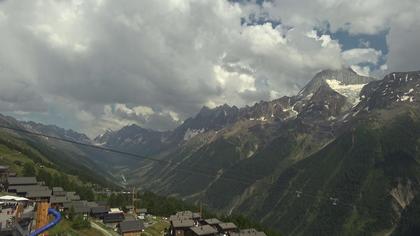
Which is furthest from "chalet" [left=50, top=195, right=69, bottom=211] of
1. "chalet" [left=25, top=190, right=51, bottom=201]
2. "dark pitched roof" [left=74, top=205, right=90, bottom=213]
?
"dark pitched roof" [left=74, top=205, right=90, bottom=213]

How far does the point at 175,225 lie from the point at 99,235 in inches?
1322

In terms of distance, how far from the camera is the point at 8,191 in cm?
19062

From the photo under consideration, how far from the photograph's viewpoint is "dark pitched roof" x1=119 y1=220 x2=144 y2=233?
170875 millimetres

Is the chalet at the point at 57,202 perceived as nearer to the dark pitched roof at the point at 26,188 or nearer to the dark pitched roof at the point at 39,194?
the dark pitched roof at the point at 39,194

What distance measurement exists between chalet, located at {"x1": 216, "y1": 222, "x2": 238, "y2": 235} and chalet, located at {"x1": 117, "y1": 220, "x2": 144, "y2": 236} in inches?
1249

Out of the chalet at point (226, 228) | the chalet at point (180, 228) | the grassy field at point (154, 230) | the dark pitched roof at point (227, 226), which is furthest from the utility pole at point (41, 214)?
the chalet at point (226, 228)

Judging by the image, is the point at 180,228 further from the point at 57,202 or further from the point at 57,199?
the point at 57,199

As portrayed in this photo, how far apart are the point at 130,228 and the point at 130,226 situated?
0.89 m

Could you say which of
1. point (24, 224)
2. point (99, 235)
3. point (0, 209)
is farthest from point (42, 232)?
point (99, 235)

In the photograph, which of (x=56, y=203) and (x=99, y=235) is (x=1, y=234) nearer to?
(x=99, y=235)

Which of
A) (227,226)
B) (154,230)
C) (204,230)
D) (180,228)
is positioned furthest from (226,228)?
(154,230)

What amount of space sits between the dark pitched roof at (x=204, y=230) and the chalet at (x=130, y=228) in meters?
21.0

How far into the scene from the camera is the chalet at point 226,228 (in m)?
180

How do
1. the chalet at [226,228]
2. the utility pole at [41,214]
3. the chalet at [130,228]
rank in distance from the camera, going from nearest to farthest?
the utility pole at [41,214], the chalet at [130,228], the chalet at [226,228]
